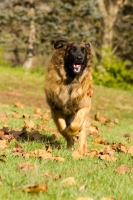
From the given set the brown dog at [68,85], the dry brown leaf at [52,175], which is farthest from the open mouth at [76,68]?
the dry brown leaf at [52,175]

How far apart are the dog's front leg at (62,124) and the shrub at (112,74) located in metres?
18.2

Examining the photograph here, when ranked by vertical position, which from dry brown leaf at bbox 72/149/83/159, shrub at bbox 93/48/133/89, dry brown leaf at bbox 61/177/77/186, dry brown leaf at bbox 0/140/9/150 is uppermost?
dry brown leaf at bbox 61/177/77/186

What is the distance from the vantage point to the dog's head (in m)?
7.43

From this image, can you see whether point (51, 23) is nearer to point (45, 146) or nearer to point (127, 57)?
point (127, 57)

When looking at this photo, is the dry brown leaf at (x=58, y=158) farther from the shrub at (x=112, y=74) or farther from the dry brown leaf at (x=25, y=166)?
the shrub at (x=112, y=74)

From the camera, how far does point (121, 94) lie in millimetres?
22641

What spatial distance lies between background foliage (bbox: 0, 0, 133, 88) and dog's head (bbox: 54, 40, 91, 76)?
1827cm

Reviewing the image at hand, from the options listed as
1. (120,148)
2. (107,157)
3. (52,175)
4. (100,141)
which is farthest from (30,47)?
(52,175)

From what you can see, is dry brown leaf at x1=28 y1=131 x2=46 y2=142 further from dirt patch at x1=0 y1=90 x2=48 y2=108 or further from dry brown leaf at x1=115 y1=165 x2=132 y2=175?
dirt patch at x1=0 y1=90 x2=48 y2=108

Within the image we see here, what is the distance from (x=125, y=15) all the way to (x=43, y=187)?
3088 cm

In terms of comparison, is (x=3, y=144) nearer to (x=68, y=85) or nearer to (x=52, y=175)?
(x=68, y=85)

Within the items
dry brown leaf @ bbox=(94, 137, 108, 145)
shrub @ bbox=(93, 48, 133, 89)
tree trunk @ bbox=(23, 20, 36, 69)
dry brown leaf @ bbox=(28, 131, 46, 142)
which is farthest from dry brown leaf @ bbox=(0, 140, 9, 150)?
tree trunk @ bbox=(23, 20, 36, 69)

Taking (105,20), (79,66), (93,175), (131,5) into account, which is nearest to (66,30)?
(105,20)

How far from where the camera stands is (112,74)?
26875mm
